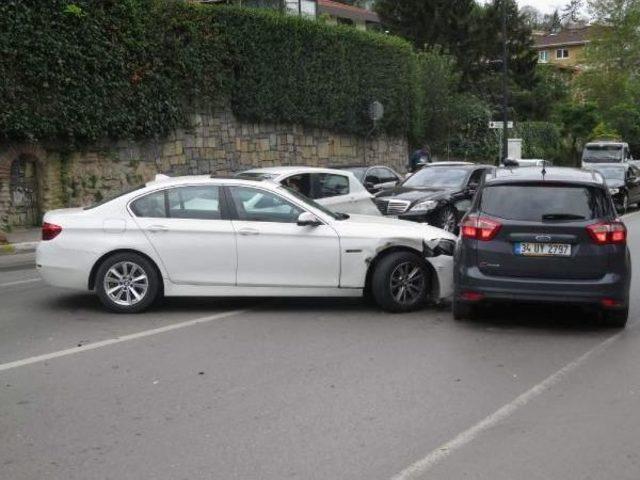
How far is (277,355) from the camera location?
22.6 ft

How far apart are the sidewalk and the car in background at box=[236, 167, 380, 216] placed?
17.5 feet

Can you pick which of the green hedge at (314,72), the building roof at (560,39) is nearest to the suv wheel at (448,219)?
the green hedge at (314,72)

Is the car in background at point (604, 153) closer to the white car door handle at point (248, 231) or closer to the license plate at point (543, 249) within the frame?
the license plate at point (543, 249)

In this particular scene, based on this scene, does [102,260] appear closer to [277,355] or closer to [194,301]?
[194,301]

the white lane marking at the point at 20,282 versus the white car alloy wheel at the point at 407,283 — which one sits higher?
the white car alloy wheel at the point at 407,283

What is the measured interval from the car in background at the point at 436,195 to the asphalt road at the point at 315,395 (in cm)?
660

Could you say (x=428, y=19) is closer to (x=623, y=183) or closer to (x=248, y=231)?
(x=623, y=183)

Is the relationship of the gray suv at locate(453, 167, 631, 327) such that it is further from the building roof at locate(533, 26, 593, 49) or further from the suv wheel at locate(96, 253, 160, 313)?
the building roof at locate(533, 26, 593, 49)

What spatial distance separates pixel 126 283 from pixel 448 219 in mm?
8396

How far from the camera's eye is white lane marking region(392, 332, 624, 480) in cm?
441

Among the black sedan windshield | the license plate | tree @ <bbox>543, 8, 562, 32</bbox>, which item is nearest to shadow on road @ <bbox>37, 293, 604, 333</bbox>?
the license plate

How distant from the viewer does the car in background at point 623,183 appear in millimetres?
23500

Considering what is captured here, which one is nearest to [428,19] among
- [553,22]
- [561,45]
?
[561,45]

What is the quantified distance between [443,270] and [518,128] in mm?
38297
